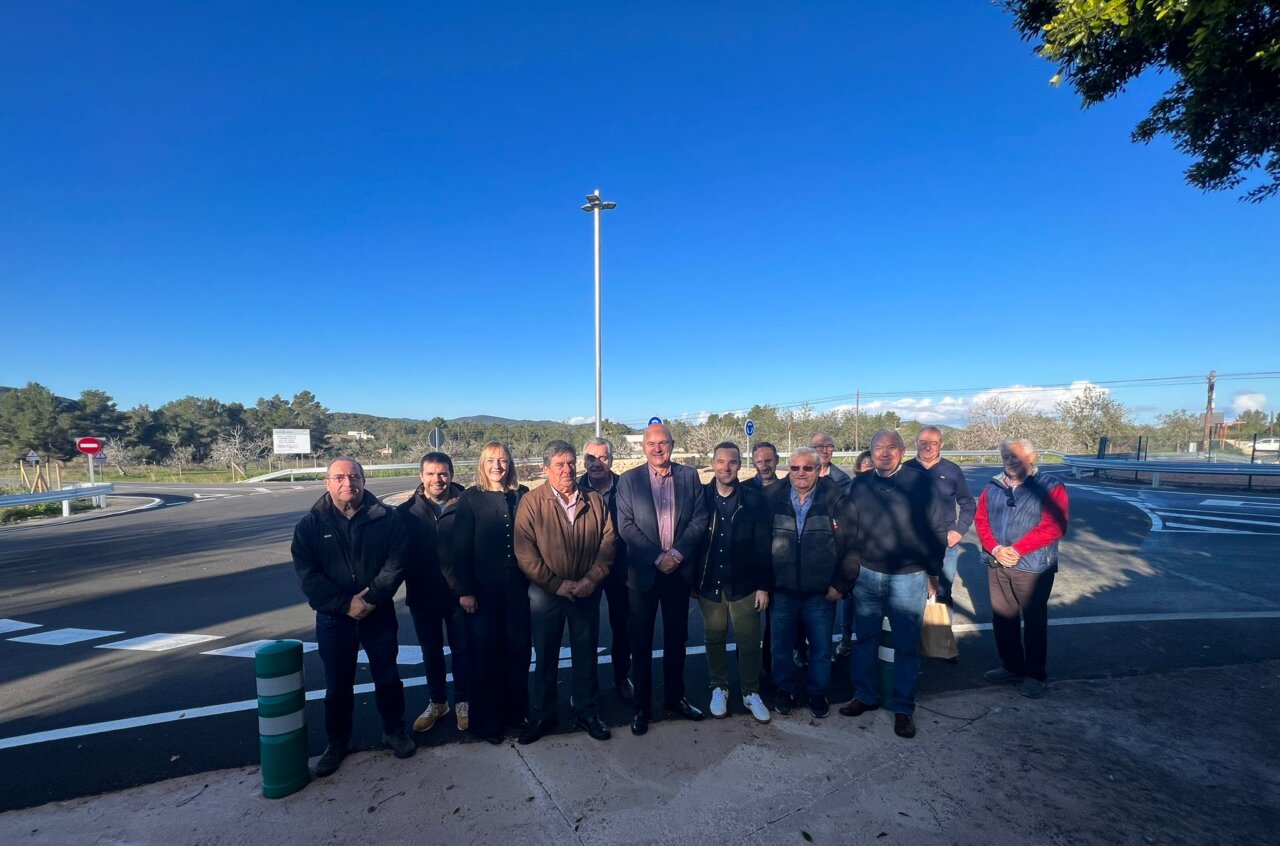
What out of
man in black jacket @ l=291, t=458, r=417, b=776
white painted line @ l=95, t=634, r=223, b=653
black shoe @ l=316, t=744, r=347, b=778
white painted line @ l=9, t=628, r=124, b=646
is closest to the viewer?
black shoe @ l=316, t=744, r=347, b=778

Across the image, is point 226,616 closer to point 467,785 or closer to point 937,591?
point 467,785

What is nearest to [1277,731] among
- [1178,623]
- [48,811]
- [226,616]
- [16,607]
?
[1178,623]

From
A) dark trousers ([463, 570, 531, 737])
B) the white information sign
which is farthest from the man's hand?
the white information sign

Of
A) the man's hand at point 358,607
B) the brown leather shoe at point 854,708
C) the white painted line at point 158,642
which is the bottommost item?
the white painted line at point 158,642

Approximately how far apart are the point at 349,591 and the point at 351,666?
0.50 meters

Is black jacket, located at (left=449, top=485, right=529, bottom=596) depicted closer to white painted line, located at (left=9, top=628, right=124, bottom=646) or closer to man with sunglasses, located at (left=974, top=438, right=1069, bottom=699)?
man with sunglasses, located at (left=974, top=438, right=1069, bottom=699)

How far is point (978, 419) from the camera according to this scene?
157 ft

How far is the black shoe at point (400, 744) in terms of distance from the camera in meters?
3.43

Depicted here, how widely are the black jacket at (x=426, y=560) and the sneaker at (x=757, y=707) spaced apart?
7.14 feet

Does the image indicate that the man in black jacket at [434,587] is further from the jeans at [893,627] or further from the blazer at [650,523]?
the jeans at [893,627]

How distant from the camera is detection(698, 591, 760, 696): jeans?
13.0 feet

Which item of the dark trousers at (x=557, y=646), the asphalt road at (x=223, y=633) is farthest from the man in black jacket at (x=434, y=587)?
the dark trousers at (x=557, y=646)

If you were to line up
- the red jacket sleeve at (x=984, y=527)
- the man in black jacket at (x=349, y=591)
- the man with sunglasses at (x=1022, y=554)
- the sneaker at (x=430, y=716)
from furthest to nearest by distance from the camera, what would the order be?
the red jacket sleeve at (x=984, y=527) < the man with sunglasses at (x=1022, y=554) < the sneaker at (x=430, y=716) < the man in black jacket at (x=349, y=591)

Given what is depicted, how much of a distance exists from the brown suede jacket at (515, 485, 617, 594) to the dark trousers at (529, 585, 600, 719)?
0.14 meters
